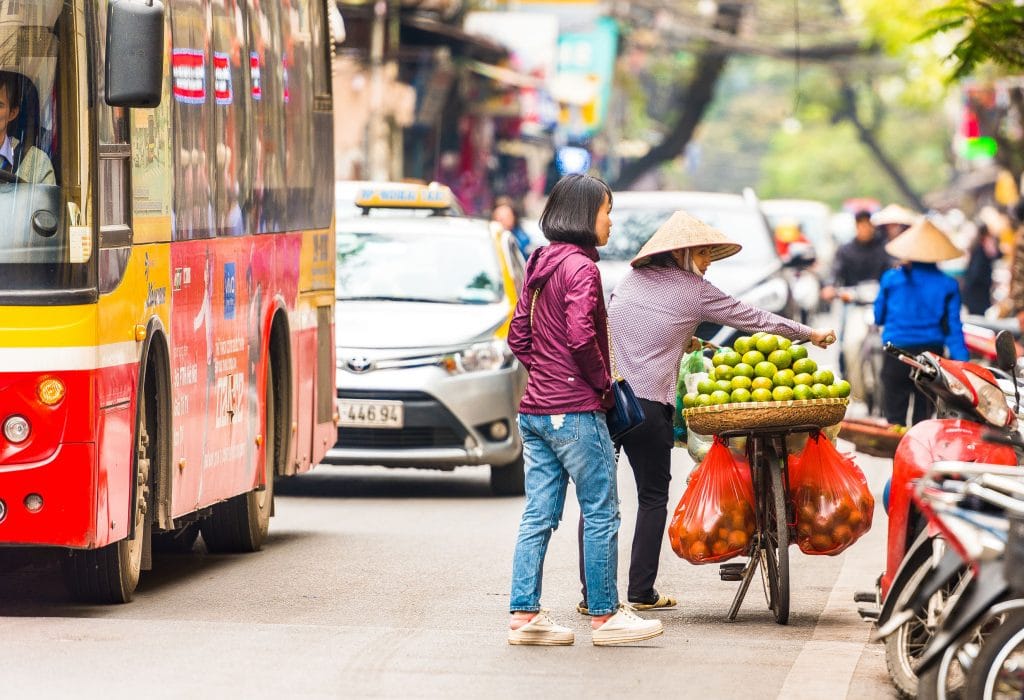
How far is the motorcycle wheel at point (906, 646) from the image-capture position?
266 inches

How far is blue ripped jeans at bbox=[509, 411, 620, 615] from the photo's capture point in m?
7.96

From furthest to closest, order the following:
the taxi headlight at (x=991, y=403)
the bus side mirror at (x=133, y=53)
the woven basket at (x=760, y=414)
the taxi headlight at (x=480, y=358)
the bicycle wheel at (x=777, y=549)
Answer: the taxi headlight at (x=480, y=358) → the bicycle wheel at (x=777, y=549) → the woven basket at (x=760, y=414) → the bus side mirror at (x=133, y=53) → the taxi headlight at (x=991, y=403)

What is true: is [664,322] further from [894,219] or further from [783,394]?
[894,219]

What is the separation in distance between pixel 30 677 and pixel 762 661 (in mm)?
2595

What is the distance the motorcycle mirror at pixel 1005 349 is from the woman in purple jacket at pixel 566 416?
1436mm

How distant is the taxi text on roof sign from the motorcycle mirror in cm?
873

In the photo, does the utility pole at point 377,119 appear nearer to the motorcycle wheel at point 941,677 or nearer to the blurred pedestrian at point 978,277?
the blurred pedestrian at point 978,277

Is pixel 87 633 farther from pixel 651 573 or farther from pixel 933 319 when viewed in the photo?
pixel 933 319

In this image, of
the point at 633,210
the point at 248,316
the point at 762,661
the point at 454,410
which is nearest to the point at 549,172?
the point at 633,210

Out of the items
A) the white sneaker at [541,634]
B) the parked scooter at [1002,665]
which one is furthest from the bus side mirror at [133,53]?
the parked scooter at [1002,665]

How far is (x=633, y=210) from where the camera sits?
19.0 m

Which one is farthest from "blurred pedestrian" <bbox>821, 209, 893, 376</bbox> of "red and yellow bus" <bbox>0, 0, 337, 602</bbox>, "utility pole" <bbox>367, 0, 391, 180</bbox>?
"red and yellow bus" <bbox>0, 0, 337, 602</bbox>

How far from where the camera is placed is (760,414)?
27.8 feet

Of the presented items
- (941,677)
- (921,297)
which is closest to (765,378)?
(941,677)
